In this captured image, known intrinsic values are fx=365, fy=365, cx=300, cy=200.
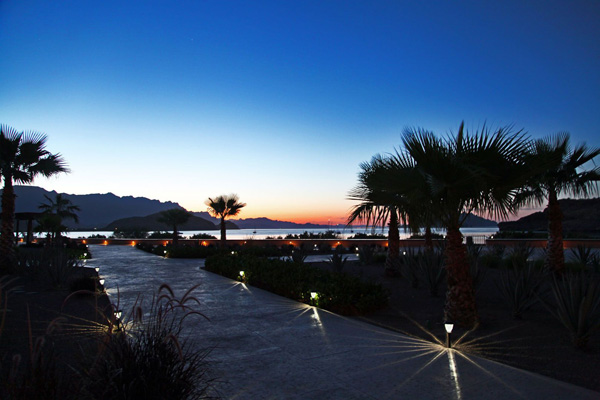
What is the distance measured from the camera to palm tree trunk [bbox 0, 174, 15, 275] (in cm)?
1328

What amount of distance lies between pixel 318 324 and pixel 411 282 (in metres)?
Answer: 4.60

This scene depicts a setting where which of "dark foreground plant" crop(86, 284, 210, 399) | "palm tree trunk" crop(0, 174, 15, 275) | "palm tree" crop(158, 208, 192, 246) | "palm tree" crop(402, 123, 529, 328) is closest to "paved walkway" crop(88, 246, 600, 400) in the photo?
"dark foreground plant" crop(86, 284, 210, 399)

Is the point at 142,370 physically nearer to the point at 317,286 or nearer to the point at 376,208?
the point at 317,286

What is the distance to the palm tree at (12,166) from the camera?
13.4 m

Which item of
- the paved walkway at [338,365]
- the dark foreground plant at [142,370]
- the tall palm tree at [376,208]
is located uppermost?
the tall palm tree at [376,208]

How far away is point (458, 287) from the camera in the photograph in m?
6.23

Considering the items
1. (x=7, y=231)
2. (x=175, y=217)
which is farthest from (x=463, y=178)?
(x=175, y=217)

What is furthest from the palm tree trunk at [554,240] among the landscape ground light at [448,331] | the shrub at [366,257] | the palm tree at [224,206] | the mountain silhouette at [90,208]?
the mountain silhouette at [90,208]

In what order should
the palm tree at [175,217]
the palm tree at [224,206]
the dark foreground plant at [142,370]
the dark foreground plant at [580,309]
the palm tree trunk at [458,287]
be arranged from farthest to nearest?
the palm tree at [175,217] → the palm tree at [224,206] → the palm tree trunk at [458,287] → the dark foreground plant at [580,309] → the dark foreground plant at [142,370]

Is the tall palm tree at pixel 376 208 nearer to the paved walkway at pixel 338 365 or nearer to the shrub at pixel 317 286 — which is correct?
the shrub at pixel 317 286

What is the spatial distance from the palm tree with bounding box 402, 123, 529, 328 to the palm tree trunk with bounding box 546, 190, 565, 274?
6003 mm

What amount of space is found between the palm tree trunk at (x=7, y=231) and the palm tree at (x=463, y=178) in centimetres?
1470

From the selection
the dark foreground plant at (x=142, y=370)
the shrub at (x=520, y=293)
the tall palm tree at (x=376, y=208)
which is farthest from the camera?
the tall palm tree at (x=376, y=208)

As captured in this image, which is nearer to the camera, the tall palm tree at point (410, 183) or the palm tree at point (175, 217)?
the tall palm tree at point (410, 183)
